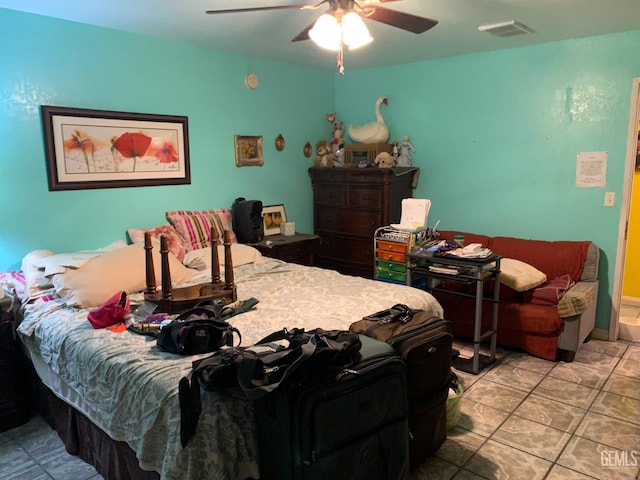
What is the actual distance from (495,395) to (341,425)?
167 cm

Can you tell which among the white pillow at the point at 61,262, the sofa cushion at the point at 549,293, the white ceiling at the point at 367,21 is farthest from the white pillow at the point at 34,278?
the sofa cushion at the point at 549,293

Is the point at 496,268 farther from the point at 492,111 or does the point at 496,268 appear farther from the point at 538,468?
the point at 492,111

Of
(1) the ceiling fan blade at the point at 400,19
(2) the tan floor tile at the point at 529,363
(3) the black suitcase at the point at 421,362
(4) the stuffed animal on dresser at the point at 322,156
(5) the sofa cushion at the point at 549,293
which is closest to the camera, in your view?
(3) the black suitcase at the point at 421,362

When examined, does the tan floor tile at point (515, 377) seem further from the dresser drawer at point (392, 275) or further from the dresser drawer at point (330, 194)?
the dresser drawer at point (330, 194)

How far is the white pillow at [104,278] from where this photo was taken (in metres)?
2.57

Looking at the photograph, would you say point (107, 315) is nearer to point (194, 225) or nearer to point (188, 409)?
point (188, 409)

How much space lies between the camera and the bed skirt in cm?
201

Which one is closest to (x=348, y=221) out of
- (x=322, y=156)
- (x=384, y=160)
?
(x=384, y=160)

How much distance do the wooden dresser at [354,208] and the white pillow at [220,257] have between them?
4.77ft

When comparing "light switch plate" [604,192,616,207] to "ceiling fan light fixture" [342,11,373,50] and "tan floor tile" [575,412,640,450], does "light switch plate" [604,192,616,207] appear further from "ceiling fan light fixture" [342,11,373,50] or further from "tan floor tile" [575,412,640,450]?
"ceiling fan light fixture" [342,11,373,50]

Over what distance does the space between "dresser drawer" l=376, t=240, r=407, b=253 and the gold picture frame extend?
57.7 inches

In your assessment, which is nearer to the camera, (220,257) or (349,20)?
(349,20)

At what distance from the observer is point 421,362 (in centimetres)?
212

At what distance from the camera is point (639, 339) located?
386cm
